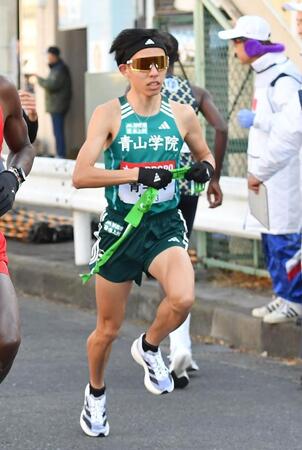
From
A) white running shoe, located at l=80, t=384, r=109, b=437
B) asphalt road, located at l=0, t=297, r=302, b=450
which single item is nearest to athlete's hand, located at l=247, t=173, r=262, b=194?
asphalt road, located at l=0, t=297, r=302, b=450

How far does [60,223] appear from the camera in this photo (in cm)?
1289

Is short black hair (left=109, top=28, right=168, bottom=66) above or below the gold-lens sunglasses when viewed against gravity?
above

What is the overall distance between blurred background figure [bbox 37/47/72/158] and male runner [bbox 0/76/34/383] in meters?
13.3

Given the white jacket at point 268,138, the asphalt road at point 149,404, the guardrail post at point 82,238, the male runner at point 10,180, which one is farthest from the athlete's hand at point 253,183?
the guardrail post at point 82,238

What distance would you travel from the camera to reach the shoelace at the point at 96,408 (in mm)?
6723

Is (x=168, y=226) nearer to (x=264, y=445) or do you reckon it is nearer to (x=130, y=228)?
(x=130, y=228)

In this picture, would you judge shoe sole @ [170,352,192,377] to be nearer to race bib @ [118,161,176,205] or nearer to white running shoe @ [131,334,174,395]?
white running shoe @ [131,334,174,395]

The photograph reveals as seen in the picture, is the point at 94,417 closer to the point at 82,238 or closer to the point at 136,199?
the point at 136,199

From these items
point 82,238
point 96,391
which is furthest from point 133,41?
point 82,238

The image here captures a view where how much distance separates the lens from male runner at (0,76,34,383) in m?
5.47

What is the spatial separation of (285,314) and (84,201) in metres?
2.79

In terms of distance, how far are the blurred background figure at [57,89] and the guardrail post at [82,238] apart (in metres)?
8.18

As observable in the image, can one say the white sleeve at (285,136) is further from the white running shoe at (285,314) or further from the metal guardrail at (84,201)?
the metal guardrail at (84,201)

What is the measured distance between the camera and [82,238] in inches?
442
